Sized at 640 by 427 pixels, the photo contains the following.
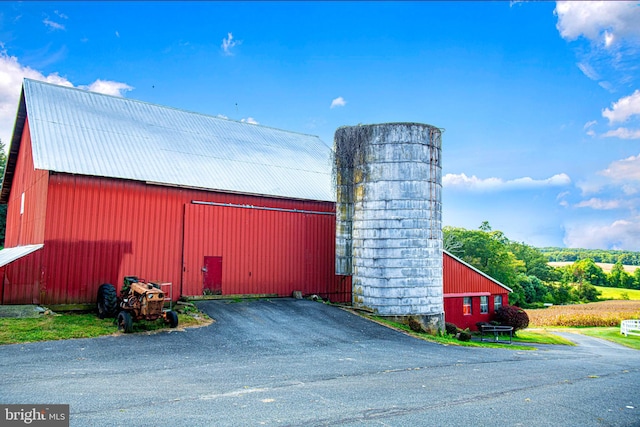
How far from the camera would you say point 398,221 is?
18188 millimetres

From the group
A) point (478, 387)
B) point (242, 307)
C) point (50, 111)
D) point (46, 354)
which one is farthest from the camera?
point (50, 111)

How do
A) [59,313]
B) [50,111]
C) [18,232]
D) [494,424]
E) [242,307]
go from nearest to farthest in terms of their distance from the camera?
1. [494,424]
2. [59,313]
3. [242,307]
4. [50,111]
5. [18,232]

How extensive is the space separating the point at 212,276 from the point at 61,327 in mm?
6362

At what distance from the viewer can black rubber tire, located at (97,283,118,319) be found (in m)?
14.6

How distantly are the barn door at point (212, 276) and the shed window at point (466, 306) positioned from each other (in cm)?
1203

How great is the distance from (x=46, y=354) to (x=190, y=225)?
8305 mm

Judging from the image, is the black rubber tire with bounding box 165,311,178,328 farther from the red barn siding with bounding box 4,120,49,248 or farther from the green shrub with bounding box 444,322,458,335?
the green shrub with bounding box 444,322,458,335

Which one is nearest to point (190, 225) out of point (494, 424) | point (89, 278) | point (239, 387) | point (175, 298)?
point (175, 298)

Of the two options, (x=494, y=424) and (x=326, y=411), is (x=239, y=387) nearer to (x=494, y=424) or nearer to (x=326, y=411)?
(x=326, y=411)

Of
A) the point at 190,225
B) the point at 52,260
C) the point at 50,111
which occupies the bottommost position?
the point at 52,260

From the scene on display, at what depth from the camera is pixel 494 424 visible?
6.82 m

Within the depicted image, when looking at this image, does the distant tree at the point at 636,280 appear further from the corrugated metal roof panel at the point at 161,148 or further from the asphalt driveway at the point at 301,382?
the asphalt driveway at the point at 301,382

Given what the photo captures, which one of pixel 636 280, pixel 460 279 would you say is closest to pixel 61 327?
pixel 460 279

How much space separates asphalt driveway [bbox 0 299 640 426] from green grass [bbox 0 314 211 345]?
57cm
